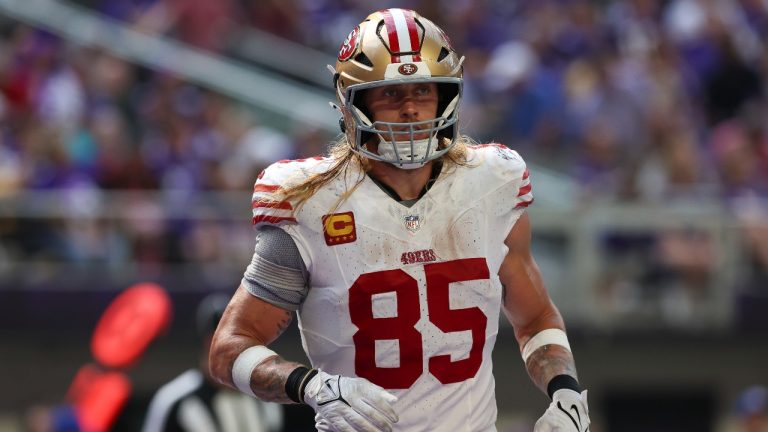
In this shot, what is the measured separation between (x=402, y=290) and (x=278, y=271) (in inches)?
13.2

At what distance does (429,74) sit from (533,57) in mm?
7850

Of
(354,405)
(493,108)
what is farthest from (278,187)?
(493,108)

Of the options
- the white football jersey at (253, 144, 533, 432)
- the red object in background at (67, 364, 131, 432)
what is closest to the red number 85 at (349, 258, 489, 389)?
the white football jersey at (253, 144, 533, 432)

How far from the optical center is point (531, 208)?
9.49 meters

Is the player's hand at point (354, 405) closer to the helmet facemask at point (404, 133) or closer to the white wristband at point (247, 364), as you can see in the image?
the white wristband at point (247, 364)

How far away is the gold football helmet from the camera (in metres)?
3.91

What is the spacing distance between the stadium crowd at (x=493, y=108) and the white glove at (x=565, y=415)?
562 centimetres

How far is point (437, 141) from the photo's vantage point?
13.0 ft


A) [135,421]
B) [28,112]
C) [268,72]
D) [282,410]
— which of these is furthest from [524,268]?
[268,72]

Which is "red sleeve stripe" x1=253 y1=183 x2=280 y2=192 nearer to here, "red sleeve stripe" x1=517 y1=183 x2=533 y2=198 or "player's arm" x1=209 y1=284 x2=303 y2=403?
"player's arm" x1=209 y1=284 x2=303 y2=403

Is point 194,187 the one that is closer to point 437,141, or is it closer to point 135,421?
point 135,421

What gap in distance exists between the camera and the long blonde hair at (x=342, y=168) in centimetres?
392

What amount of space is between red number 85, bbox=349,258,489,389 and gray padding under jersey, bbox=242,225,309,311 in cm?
16

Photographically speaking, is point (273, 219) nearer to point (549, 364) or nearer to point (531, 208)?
point (549, 364)
